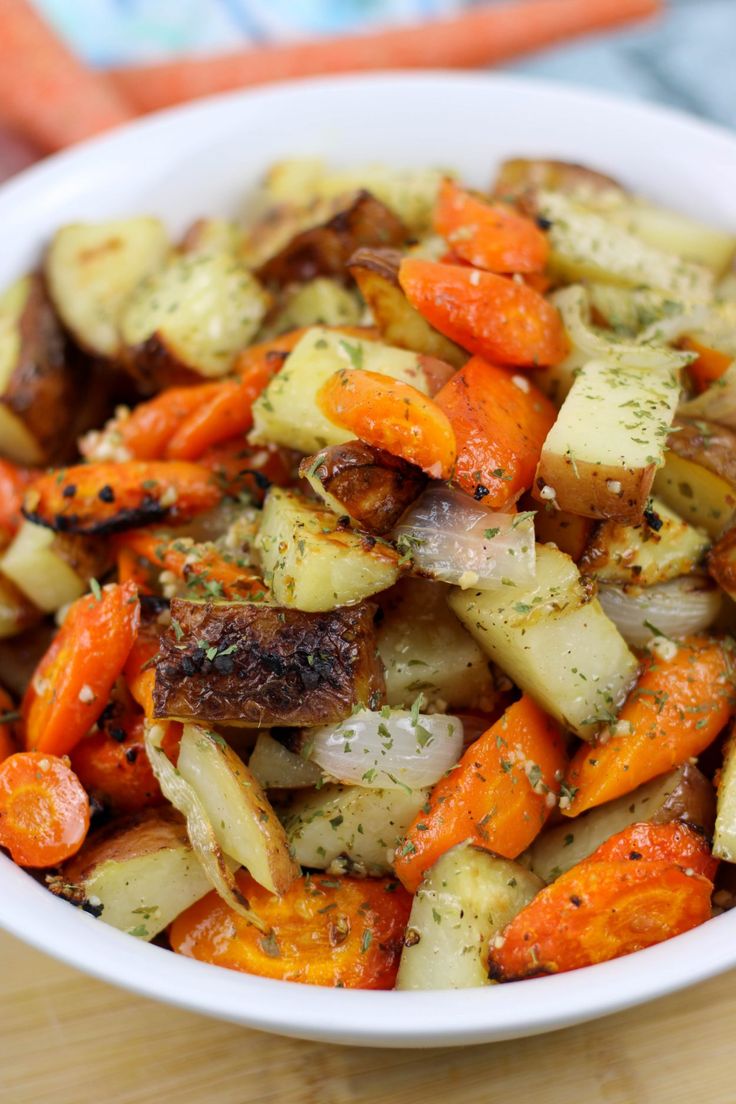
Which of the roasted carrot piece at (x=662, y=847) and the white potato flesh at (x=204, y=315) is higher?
the white potato flesh at (x=204, y=315)

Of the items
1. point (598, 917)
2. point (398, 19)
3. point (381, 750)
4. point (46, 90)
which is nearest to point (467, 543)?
point (381, 750)

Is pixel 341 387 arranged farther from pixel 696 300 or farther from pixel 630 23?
pixel 630 23

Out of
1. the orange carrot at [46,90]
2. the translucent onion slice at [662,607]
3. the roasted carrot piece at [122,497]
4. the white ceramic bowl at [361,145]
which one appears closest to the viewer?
the translucent onion slice at [662,607]

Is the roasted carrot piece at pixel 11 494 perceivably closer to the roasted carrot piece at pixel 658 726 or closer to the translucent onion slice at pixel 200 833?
the translucent onion slice at pixel 200 833

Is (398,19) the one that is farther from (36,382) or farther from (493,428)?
(493,428)

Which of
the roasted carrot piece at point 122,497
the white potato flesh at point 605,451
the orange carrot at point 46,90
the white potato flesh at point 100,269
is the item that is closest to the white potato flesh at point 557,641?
the white potato flesh at point 605,451

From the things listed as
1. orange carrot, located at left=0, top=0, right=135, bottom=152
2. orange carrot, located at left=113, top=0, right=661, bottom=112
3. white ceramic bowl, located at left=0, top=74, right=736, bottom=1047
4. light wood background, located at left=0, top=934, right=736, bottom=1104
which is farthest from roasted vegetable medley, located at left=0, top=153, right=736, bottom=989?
orange carrot, located at left=113, top=0, right=661, bottom=112

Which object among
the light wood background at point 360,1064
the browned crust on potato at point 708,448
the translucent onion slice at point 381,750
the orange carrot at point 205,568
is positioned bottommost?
the light wood background at point 360,1064
